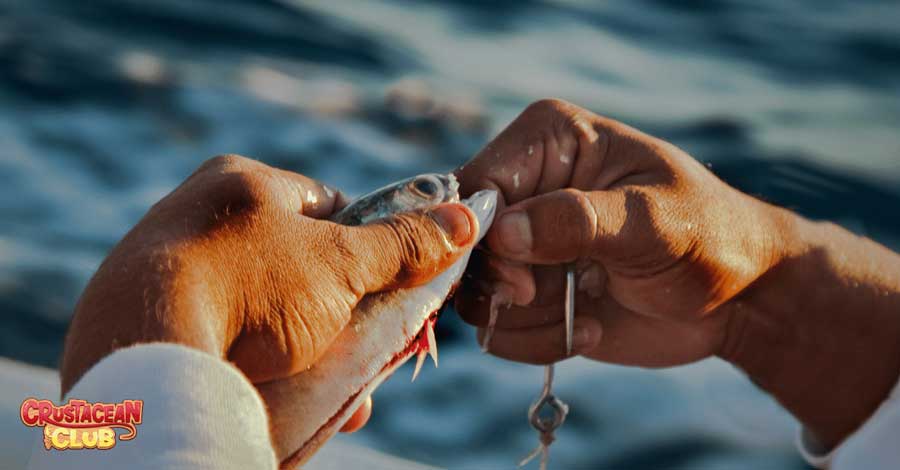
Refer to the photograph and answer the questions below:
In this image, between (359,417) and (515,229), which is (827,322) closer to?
(515,229)

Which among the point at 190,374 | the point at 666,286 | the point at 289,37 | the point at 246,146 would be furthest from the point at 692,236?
the point at 289,37

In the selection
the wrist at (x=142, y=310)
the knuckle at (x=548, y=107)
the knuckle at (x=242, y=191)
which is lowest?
the knuckle at (x=548, y=107)

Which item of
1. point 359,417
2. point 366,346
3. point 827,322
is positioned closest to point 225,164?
point 366,346

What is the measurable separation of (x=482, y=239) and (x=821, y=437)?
127 cm

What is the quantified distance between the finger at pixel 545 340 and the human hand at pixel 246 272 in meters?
0.84

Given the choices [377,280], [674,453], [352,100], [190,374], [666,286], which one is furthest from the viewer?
[352,100]

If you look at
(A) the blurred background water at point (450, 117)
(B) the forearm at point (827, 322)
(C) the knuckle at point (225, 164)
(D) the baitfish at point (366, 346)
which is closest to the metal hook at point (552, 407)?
(D) the baitfish at point (366, 346)

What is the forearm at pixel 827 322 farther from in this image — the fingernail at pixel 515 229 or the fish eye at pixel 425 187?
the fish eye at pixel 425 187

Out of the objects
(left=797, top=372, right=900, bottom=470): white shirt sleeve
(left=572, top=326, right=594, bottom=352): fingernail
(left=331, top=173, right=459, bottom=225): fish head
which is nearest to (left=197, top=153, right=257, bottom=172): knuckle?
(left=331, top=173, right=459, bottom=225): fish head

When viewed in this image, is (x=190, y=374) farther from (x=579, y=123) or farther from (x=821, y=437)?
(x=821, y=437)

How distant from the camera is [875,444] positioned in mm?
2982

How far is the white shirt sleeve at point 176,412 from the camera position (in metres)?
1.61

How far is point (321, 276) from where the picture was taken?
212 centimetres

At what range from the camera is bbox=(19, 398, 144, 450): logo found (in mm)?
1607
